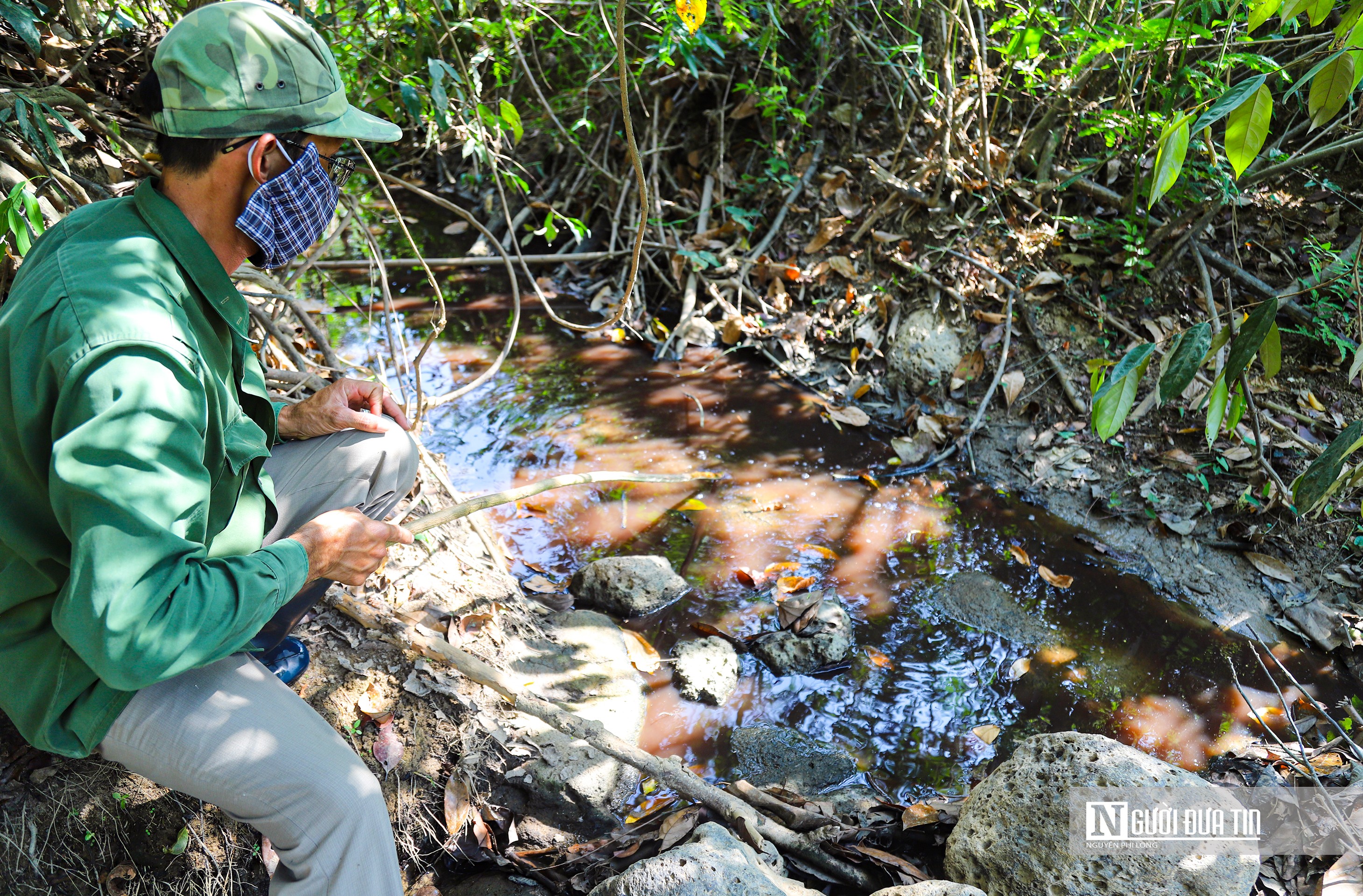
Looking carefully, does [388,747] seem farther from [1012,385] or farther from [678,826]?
[1012,385]

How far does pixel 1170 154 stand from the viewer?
1.56m

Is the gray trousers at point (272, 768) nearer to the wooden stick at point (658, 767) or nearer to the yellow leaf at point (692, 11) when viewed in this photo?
the wooden stick at point (658, 767)

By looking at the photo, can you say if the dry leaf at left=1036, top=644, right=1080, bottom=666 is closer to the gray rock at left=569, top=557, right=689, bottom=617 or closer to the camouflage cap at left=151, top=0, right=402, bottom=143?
the gray rock at left=569, top=557, right=689, bottom=617

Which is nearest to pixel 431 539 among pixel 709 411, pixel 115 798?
pixel 115 798

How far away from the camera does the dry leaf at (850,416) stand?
439cm

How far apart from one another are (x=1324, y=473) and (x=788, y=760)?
1698mm

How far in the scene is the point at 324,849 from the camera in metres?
1.58

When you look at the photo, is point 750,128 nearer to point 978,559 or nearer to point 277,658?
point 978,559

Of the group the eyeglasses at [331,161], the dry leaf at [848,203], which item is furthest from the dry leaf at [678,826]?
the dry leaf at [848,203]

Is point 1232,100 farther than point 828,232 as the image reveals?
No

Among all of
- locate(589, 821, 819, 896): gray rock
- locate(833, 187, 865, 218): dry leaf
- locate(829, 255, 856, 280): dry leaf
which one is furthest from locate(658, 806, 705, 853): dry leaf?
locate(833, 187, 865, 218): dry leaf

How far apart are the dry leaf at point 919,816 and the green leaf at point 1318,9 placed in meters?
2.00

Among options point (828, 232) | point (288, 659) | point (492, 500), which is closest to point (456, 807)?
Result: point (288, 659)

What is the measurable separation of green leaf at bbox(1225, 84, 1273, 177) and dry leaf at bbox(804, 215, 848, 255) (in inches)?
141
